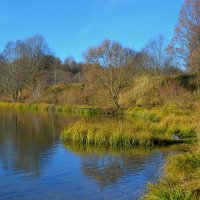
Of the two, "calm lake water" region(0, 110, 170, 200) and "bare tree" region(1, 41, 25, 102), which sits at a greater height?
"bare tree" region(1, 41, 25, 102)

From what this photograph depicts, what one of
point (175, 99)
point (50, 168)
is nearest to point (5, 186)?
point (50, 168)

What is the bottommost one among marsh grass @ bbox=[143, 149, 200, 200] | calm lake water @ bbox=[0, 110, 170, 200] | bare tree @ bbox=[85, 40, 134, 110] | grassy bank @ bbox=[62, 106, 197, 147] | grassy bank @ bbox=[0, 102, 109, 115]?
calm lake water @ bbox=[0, 110, 170, 200]

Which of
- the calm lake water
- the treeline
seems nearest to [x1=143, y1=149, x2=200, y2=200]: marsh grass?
the calm lake water

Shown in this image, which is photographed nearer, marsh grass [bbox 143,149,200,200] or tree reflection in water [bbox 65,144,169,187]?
marsh grass [bbox 143,149,200,200]

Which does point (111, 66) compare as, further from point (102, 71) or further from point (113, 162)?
point (113, 162)

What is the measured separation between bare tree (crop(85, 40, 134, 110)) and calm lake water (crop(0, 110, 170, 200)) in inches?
973

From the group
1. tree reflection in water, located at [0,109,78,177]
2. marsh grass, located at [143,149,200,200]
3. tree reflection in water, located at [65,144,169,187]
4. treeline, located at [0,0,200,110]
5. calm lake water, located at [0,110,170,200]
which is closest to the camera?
marsh grass, located at [143,149,200,200]

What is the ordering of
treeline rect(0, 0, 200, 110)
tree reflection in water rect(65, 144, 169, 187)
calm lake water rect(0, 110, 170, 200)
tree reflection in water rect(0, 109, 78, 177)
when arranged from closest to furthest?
1. calm lake water rect(0, 110, 170, 200)
2. tree reflection in water rect(65, 144, 169, 187)
3. tree reflection in water rect(0, 109, 78, 177)
4. treeline rect(0, 0, 200, 110)

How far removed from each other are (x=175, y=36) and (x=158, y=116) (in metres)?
10.9

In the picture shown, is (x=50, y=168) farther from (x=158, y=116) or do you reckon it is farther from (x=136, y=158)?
(x=158, y=116)

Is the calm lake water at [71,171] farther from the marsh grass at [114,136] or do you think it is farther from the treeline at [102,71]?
the treeline at [102,71]

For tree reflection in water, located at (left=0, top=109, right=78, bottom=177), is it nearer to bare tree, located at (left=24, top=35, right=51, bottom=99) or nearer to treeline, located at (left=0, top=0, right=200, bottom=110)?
treeline, located at (left=0, top=0, right=200, bottom=110)

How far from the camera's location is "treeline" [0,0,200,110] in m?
38.0

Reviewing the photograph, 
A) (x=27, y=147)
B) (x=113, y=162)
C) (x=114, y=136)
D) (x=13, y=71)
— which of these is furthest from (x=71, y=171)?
(x=13, y=71)
